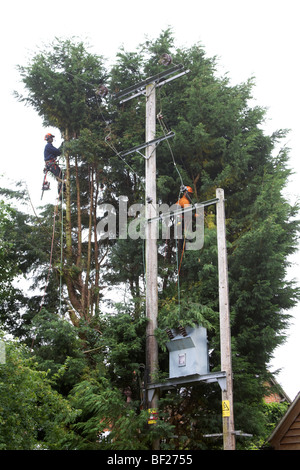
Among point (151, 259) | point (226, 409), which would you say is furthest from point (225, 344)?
point (151, 259)

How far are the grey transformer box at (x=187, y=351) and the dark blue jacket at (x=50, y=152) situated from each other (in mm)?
7644

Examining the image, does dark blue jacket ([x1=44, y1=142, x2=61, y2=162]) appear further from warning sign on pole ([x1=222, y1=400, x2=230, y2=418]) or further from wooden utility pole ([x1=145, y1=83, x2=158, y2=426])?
warning sign on pole ([x1=222, y1=400, x2=230, y2=418])

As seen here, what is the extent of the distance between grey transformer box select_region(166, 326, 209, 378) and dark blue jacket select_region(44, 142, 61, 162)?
7644 mm

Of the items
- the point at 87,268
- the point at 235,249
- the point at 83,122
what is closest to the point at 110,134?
the point at 83,122

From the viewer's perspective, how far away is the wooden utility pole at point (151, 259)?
10125 mm

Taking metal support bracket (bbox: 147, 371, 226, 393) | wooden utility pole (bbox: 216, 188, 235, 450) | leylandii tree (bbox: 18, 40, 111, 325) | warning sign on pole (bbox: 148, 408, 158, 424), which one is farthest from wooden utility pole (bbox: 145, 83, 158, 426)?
leylandii tree (bbox: 18, 40, 111, 325)

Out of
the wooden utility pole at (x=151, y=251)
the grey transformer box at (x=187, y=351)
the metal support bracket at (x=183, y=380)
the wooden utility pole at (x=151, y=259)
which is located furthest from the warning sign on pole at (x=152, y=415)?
the grey transformer box at (x=187, y=351)

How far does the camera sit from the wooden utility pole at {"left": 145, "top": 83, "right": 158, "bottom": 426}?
10.1 metres

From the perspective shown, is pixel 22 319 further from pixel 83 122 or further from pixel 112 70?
pixel 112 70

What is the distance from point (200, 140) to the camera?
1388 cm

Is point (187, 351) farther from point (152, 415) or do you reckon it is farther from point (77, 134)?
point (77, 134)

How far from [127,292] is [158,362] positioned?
14.1 feet

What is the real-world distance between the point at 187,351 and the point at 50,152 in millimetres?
8229

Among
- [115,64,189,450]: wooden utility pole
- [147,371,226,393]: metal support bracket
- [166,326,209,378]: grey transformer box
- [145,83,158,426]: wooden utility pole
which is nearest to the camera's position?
[147,371,226,393]: metal support bracket
